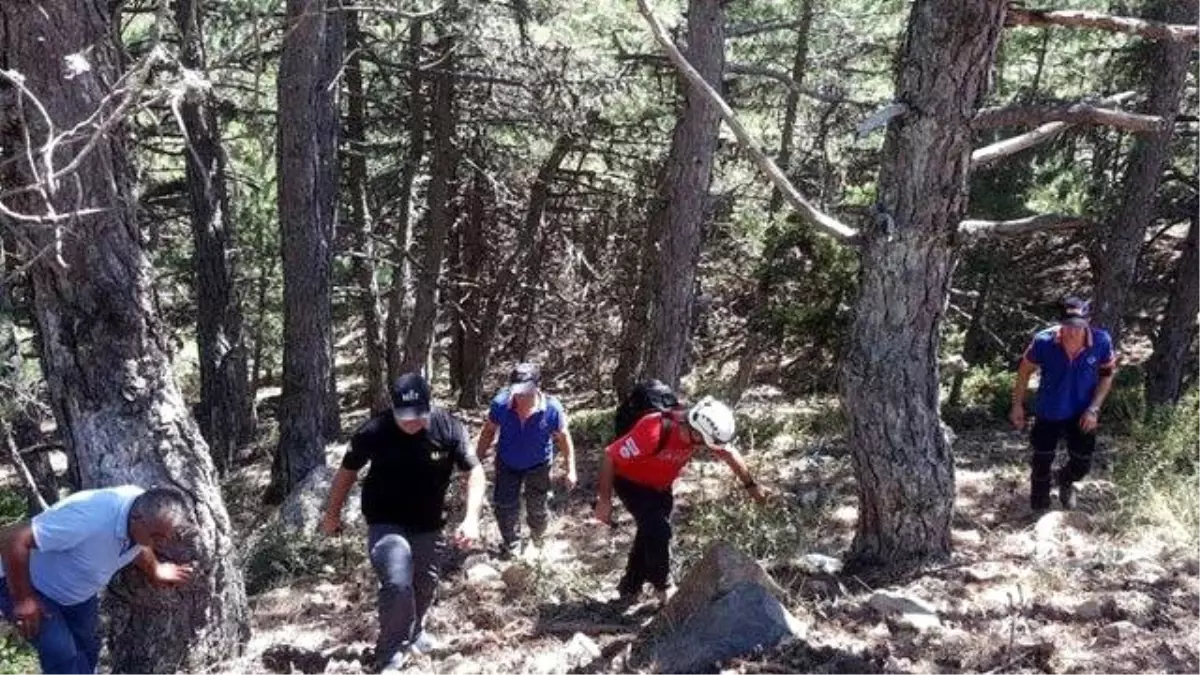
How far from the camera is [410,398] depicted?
5.93 m

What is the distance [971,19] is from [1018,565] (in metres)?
3.14

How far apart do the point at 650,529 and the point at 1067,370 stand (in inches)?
138

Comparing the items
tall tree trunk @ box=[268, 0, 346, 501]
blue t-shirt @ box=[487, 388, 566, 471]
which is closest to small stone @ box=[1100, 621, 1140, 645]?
blue t-shirt @ box=[487, 388, 566, 471]

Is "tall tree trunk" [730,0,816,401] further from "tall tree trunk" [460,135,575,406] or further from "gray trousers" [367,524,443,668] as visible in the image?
"gray trousers" [367,524,443,668]

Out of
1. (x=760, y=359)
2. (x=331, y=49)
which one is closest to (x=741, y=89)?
(x=760, y=359)

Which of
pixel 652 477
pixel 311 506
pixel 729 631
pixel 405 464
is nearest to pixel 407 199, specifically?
pixel 311 506

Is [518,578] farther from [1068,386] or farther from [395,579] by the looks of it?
[1068,386]

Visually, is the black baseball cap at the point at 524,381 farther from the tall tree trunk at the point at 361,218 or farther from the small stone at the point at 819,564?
the tall tree trunk at the point at 361,218

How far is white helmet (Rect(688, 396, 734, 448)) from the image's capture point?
6.30 meters

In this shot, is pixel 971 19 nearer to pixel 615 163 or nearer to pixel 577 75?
pixel 577 75

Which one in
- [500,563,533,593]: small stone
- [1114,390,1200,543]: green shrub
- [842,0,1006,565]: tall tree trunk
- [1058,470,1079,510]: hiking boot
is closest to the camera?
[842,0,1006,565]: tall tree trunk

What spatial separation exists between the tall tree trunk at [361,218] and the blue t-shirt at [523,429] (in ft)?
20.0

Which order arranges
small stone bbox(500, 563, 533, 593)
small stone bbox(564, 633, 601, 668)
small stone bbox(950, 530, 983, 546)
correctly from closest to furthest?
small stone bbox(564, 633, 601, 668), small stone bbox(500, 563, 533, 593), small stone bbox(950, 530, 983, 546)

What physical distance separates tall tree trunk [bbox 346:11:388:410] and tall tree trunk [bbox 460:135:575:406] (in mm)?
1456
